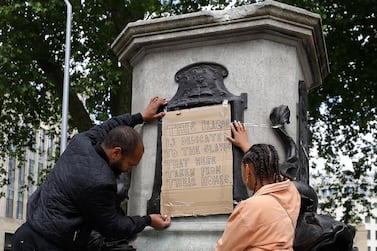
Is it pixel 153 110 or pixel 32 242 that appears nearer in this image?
pixel 32 242

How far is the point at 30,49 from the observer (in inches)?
639

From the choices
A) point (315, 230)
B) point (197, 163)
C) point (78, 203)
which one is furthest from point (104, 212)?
point (197, 163)

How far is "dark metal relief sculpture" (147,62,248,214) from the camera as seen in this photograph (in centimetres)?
514

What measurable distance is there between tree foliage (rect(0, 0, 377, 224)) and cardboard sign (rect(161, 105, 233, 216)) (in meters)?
9.78

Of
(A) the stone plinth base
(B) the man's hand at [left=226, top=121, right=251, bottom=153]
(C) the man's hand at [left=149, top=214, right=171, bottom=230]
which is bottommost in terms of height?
(A) the stone plinth base

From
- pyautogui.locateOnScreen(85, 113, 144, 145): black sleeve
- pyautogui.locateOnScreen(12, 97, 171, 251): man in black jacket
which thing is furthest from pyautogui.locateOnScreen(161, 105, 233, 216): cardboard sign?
pyautogui.locateOnScreen(12, 97, 171, 251): man in black jacket

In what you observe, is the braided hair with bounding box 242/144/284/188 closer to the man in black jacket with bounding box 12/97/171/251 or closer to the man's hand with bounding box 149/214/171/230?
the man in black jacket with bounding box 12/97/171/251

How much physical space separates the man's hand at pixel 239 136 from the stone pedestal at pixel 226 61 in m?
0.08

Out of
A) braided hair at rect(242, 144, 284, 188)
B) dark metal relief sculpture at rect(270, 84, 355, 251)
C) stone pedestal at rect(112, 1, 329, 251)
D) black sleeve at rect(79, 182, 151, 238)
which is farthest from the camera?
stone pedestal at rect(112, 1, 329, 251)

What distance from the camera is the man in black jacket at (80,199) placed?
3.69 meters

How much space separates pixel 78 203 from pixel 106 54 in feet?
42.7

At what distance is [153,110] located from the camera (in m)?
5.38

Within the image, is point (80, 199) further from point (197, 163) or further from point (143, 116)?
point (143, 116)

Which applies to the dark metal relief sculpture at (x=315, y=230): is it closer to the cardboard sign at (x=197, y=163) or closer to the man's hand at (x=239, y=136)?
the man's hand at (x=239, y=136)
